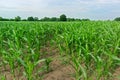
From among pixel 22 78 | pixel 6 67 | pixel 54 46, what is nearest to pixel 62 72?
pixel 22 78

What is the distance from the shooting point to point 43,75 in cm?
382

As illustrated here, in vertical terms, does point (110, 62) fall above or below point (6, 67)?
above

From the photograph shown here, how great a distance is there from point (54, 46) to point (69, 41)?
137cm

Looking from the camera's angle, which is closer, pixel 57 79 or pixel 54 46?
pixel 57 79

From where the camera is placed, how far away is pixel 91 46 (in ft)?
13.6

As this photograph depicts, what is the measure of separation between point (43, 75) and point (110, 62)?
39.2 inches

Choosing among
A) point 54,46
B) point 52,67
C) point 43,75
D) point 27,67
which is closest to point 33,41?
point 54,46

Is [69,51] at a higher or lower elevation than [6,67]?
higher

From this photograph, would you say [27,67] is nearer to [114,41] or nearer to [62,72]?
[62,72]

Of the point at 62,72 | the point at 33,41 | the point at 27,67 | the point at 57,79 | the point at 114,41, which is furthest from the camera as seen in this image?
the point at 33,41

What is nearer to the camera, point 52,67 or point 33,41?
point 52,67

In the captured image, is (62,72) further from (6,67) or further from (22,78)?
(6,67)

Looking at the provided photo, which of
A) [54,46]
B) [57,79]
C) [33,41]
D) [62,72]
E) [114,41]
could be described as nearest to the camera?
[57,79]

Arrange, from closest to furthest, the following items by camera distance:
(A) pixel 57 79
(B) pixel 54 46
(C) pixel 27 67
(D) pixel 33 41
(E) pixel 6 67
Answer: (C) pixel 27 67, (A) pixel 57 79, (E) pixel 6 67, (D) pixel 33 41, (B) pixel 54 46
